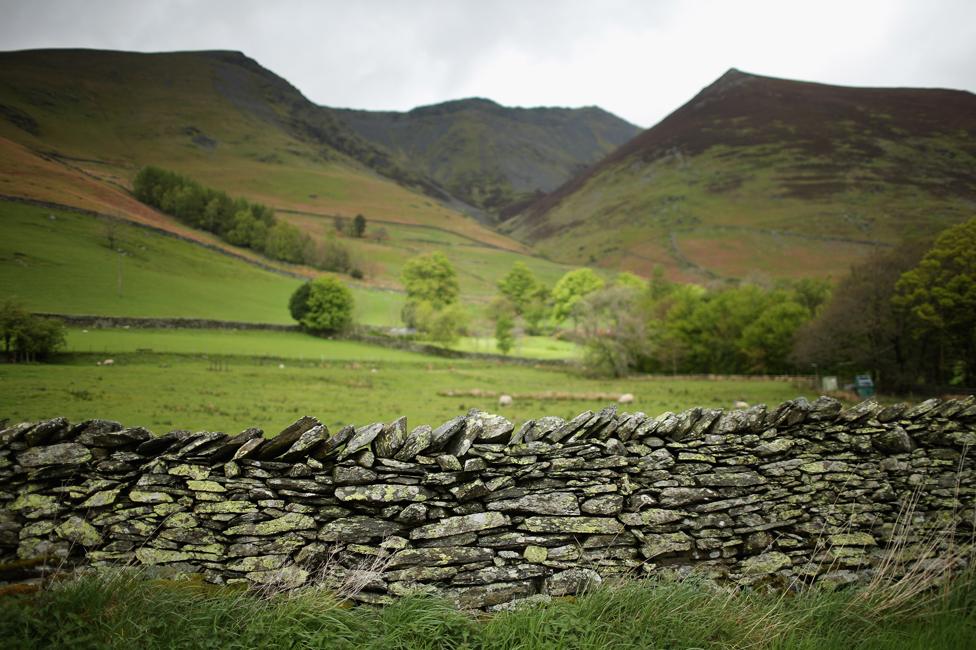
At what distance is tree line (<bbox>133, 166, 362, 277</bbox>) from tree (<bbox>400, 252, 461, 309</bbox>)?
1701 cm

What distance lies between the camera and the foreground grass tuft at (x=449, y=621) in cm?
337

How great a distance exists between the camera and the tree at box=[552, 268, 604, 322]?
3182 inches

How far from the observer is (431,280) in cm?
7825

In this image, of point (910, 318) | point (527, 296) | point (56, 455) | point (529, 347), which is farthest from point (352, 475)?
point (527, 296)

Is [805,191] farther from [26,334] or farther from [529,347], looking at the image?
[26,334]

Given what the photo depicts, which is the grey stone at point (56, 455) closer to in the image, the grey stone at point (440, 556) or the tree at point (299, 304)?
the grey stone at point (440, 556)

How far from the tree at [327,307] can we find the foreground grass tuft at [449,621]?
165ft

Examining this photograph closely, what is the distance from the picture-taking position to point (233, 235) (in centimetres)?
7406

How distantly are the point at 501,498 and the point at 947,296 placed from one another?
105 ft

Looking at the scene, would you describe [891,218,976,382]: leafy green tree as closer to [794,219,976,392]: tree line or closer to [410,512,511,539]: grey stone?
[794,219,976,392]: tree line

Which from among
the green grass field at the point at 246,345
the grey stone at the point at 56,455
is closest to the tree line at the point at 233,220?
the green grass field at the point at 246,345

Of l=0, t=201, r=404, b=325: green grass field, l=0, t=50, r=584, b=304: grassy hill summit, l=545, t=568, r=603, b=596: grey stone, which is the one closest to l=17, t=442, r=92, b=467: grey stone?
l=545, t=568, r=603, b=596: grey stone

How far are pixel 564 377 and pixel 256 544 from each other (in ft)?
136

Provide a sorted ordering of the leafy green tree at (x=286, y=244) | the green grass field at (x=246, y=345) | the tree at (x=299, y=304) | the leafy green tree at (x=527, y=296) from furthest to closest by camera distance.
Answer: the leafy green tree at (x=527, y=296) → the leafy green tree at (x=286, y=244) → the tree at (x=299, y=304) → the green grass field at (x=246, y=345)
